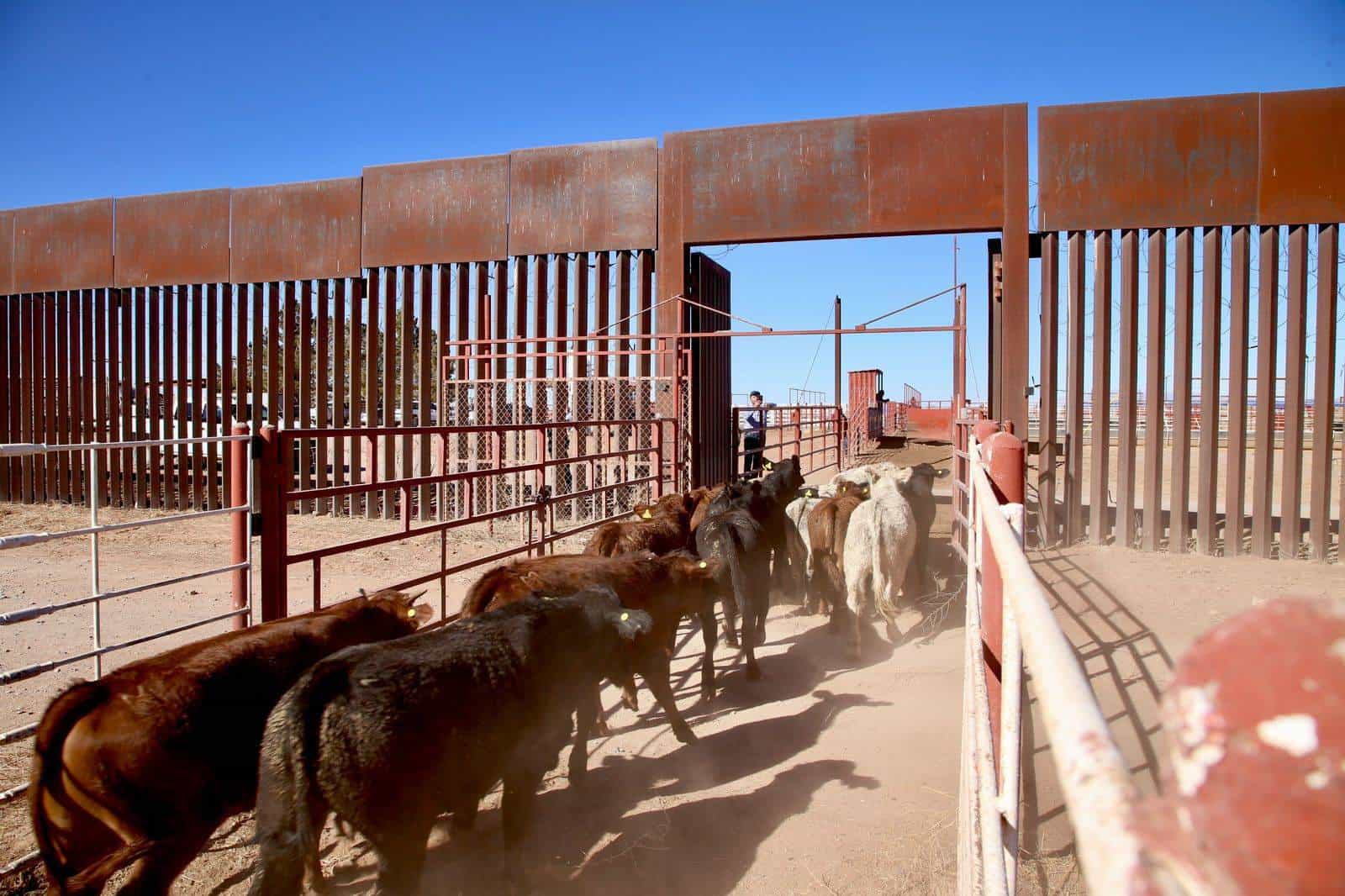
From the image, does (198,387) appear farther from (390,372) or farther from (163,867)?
(163,867)

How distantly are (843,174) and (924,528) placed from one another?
18.3ft

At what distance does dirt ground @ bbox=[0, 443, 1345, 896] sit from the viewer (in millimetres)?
3555

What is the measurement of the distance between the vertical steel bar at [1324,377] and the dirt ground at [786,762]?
195 cm

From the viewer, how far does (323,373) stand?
47.1 feet

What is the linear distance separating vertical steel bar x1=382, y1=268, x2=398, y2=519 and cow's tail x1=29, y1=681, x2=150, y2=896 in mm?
11211

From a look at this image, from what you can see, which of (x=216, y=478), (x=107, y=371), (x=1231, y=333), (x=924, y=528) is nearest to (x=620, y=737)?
(x=924, y=528)

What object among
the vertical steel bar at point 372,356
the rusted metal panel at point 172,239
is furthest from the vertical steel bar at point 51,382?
the vertical steel bar at point 372,356

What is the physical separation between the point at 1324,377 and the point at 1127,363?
2260mm

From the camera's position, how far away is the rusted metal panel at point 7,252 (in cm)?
1658

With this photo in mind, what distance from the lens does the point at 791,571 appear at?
8.81 meters

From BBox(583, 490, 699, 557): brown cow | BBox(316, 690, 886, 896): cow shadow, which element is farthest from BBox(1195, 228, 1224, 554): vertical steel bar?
BBox(316, 690, 886, 896): cow shadow

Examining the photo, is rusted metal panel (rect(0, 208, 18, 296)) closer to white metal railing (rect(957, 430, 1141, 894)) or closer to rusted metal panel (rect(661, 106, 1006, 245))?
rusted metal panel (rect(661, 106, 1006, 245))

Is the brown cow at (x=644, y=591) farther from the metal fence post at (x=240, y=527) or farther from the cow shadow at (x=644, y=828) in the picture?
the metal fence post at (x=240, y=527)

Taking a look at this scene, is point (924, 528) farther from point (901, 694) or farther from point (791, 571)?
point (901, 694)
